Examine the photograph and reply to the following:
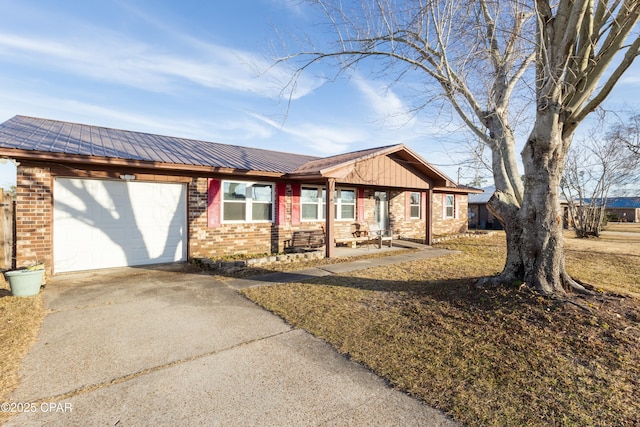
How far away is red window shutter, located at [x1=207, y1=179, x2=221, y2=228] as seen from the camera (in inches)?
368

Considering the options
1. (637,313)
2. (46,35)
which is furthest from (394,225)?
(46,35)

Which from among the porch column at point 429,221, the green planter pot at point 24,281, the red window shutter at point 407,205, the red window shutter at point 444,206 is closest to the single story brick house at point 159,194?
the porch column at point 429,221

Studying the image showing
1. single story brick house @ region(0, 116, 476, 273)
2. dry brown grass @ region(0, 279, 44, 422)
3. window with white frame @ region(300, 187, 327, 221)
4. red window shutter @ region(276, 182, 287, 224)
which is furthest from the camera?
window with white frame @ region(300, 187, 327, 221)

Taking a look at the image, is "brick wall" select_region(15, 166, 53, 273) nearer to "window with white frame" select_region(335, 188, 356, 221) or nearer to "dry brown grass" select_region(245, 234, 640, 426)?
"dry brown grass" select_region(245, 234, 640, 426)

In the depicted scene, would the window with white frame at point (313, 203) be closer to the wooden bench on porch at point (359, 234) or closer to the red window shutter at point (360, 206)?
the wooden bench on porch at point (359, 234)

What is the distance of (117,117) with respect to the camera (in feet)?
47.8

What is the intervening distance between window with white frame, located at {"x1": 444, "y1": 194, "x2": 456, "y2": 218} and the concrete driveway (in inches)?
592

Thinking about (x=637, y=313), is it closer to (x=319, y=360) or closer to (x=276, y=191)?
(x=319, y=360)

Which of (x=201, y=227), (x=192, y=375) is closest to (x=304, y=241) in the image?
(x=201, y=227)

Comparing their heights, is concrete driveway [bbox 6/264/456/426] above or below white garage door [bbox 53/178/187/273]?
below

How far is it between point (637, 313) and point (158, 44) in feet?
40.8

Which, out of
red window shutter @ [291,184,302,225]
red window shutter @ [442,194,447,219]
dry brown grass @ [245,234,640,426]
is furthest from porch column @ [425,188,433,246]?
dry brown grass @ [245,234,640,426]

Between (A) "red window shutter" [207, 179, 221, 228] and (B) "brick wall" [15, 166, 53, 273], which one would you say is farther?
(A) "red window shutter" [207, 179, 221, 228]

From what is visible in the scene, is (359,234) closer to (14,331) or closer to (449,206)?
(449,206)
